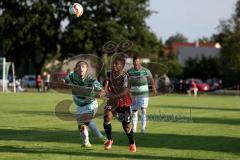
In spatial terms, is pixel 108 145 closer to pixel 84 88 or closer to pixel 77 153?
pixel 77 153

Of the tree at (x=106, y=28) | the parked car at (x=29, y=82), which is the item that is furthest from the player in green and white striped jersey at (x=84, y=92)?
the parked car at (x=29, y=82)

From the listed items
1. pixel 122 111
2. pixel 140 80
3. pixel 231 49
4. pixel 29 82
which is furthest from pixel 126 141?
pixel 29 82

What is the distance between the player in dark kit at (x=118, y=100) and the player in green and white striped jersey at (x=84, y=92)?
29 cm

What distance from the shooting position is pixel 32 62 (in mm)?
84375

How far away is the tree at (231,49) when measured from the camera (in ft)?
256

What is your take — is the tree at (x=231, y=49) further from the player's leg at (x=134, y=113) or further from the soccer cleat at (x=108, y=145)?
the soccer cleat at (x=108, y=145)

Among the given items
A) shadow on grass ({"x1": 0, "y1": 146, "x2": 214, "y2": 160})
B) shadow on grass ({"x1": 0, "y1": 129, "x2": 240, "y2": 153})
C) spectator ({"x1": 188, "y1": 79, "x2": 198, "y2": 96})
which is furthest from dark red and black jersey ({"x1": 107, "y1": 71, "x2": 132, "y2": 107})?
spectator ({"x1": 188, "y1": 79, "x2": 198, "y2": 96})

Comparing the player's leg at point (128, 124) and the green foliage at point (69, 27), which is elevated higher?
the green foliage at point (69, 27)

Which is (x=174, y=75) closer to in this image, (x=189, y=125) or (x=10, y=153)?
(x=189, y=125)

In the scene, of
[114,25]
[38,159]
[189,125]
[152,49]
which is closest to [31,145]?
[38,159]

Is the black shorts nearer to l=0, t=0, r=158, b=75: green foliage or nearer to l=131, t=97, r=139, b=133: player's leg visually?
l=131, t=97, r=139, b=133: player's leg

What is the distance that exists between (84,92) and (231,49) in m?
67.9

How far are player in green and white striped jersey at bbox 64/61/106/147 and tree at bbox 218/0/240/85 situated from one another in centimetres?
6536

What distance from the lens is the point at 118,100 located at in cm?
1290
